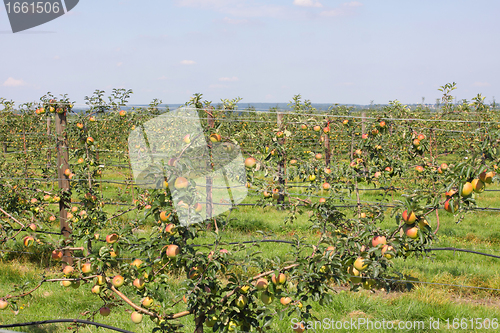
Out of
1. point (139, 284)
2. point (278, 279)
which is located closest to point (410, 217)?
point (278, 279)

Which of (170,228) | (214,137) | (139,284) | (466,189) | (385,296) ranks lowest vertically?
(385,296)

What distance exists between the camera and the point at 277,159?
121 inches

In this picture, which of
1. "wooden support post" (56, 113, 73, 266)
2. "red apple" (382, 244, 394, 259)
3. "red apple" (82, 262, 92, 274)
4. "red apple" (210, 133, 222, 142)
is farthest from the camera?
"wooden support post" (56, 113, 73, 266)

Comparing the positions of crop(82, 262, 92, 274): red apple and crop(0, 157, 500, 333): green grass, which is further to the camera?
crop(0, 157, 500, 333): green grass

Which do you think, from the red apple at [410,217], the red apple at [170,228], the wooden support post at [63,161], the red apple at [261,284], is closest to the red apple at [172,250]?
the red apple at [170,228]

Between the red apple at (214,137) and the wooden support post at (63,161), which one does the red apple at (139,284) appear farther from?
the wooden support post at (63,161)

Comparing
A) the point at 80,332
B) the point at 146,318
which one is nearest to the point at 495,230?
the point at 146,318

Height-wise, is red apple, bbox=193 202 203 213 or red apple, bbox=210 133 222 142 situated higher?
red apple, bbox=210 133 222 142

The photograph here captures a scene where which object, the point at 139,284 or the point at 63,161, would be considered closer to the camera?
the point at 139,284

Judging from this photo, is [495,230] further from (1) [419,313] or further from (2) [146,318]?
(2) [146,318]

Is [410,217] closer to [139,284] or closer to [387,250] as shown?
[387,250]

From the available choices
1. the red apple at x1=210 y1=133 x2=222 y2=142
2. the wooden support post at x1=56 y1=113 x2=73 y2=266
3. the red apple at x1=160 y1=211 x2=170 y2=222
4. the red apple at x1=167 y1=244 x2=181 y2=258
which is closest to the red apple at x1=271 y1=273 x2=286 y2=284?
the red apple at x1=167 y1=244 x2=181 y2=258

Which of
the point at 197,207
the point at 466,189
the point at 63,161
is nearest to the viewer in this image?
the point at 466,189

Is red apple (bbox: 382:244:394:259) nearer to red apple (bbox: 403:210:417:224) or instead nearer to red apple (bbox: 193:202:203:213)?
red apple (bbox: 403:210:417:224)
